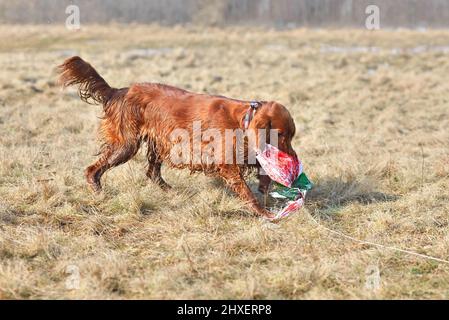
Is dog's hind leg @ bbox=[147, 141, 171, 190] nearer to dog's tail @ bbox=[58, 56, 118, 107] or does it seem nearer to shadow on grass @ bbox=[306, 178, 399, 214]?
dog's tail @ bbox=[58, 56, 118, 107]

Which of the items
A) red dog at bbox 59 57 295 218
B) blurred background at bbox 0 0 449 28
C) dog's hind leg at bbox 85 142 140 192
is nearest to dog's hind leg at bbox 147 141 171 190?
red dog at bbox 59 57 295 218

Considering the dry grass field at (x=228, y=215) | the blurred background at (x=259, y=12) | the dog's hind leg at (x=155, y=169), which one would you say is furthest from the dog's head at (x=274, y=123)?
the blurred background at (x=259, y=12)

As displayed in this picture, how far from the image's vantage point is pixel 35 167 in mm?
6145

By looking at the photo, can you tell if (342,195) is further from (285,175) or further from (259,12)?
(259,12)

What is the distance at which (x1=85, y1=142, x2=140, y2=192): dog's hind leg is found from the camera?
5277 millimetres

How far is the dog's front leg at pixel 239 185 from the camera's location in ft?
15.8

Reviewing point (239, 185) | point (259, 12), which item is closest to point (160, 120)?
point (239, 185)

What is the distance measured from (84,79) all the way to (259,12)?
23.4 m

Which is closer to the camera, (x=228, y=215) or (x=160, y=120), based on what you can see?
(x=228, y=215)

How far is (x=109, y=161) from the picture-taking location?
5.32 metres
